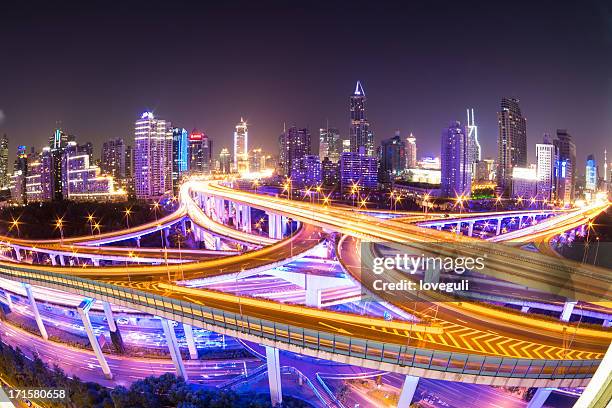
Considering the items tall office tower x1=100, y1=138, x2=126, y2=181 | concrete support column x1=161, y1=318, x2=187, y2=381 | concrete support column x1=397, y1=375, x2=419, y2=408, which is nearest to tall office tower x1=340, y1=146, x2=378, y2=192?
tall office tower x1=100, y1=138, x2=126, y2=181

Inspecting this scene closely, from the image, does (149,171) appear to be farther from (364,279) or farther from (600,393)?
(600,393)

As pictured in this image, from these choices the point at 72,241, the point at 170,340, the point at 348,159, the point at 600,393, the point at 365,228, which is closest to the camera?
the point at 600,393

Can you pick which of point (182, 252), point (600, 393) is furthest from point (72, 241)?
point (600, 393)

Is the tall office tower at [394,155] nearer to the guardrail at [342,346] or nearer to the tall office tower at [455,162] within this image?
the tall office tower at [455,162]

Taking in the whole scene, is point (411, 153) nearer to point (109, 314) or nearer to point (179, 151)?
point (179, 151)

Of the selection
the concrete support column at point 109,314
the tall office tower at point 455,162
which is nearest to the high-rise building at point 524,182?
the tall office tower at point 455,162

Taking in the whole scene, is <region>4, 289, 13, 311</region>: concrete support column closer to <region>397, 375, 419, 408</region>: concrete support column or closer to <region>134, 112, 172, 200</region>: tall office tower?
<region>397, 375, 419, 408</region>: concrete support column

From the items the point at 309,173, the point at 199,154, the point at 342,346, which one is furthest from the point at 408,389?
the point at 199,154
